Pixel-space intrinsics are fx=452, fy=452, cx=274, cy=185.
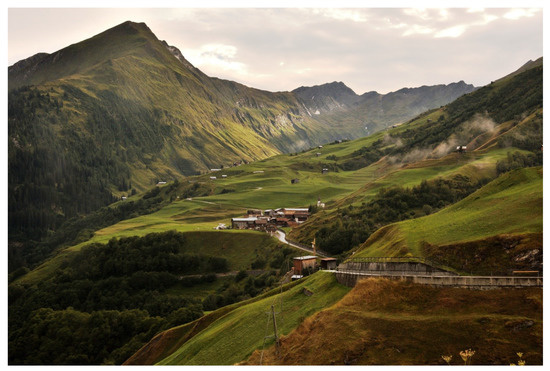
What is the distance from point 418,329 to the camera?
119 ft

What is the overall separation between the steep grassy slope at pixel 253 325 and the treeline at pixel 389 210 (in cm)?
6014

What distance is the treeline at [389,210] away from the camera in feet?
411

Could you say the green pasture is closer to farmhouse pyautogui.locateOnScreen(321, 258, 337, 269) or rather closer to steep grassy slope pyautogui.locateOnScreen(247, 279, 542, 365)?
farmhouse pyautogui.locateOnScreen(321, 258, 337, 269)

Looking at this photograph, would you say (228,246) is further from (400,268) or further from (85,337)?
(400,268)

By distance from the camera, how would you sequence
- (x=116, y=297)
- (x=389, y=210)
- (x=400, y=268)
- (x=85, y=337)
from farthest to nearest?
(x=116, y=297)
(x=389, y=210)
(x=85, y=337)
(x=400, y=268)

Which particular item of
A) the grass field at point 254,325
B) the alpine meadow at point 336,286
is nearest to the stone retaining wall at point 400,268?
the alpine meadow at point 336,286

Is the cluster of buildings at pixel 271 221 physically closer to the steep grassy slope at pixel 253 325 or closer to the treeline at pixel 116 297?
the treeline at pixel 116 297

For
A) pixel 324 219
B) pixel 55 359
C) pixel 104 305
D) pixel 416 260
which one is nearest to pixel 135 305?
pixel 104 305

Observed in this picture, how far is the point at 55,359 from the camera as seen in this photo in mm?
106125

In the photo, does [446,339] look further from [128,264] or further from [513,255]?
[128,264]

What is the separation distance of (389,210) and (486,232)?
80.8 metres

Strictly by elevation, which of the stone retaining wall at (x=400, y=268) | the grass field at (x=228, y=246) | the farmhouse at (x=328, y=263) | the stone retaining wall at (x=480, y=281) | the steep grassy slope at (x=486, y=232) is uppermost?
the steep grassy slope at (x=486, y=232)

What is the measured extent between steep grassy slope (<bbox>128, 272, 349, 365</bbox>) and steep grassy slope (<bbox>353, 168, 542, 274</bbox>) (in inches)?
487

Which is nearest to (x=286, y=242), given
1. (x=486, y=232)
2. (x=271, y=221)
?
(x=271, y=221)
